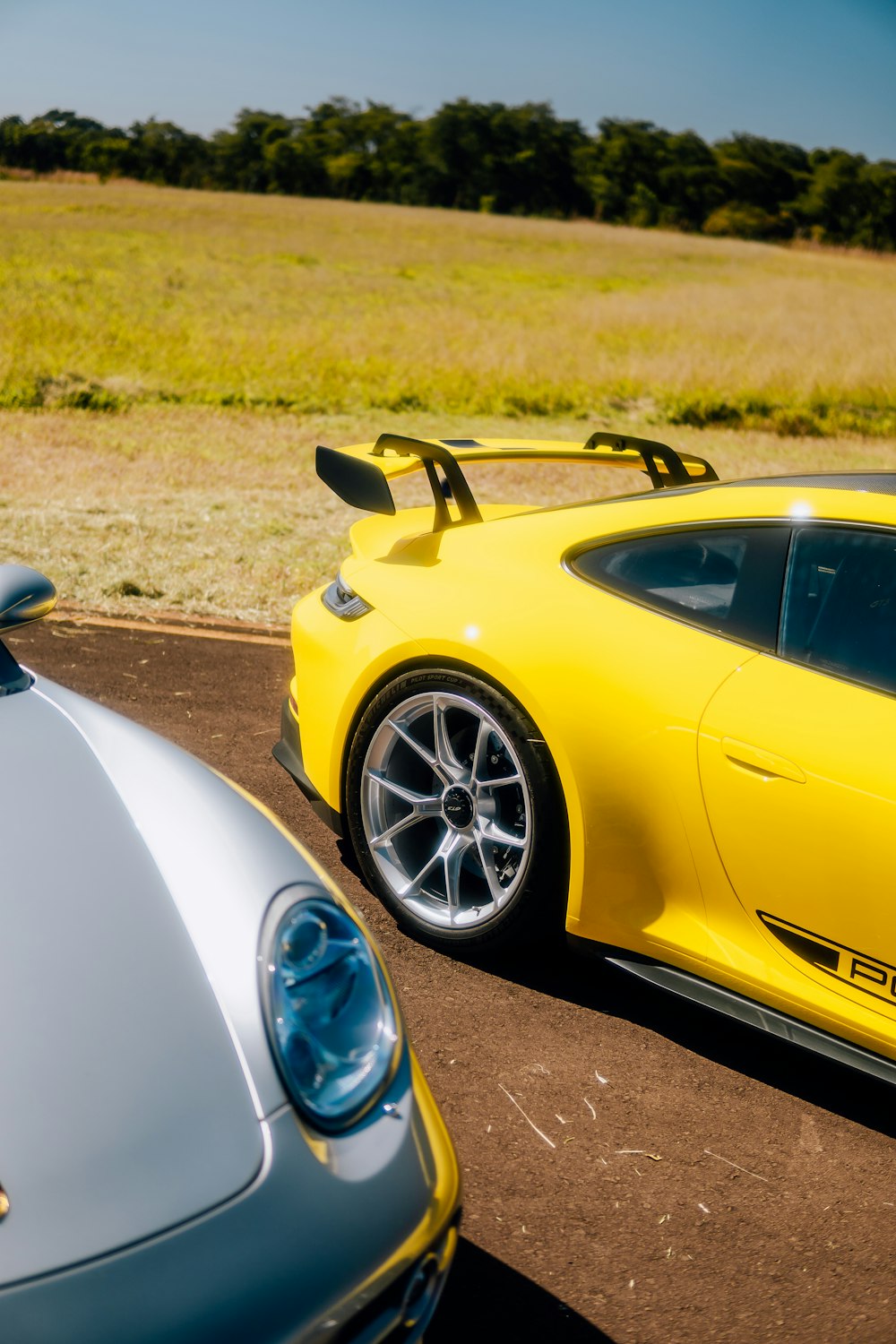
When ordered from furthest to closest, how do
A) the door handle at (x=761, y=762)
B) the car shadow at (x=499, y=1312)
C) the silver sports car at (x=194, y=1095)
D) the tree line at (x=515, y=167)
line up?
the tree line at (x=515, y=167) < the door handle at (x=761, y=762) < the car shadow at (x=499, y=1312) < the silver sports car at (x=194, y=1095)

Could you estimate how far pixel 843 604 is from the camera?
8.53 feet

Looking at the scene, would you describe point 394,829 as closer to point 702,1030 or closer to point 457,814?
point 457,814

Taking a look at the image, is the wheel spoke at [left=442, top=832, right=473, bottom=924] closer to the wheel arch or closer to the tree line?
the wheel arch

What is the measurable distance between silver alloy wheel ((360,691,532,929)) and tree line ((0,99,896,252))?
37305 mm

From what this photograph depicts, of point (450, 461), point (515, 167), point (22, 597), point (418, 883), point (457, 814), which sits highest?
point (515, 167)

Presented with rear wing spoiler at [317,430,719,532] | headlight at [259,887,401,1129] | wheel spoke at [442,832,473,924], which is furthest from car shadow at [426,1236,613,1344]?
rear wing spoiler at [317,430,719,532]

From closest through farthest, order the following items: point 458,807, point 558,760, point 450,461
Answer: point 558,760 < point 458,807 < point 450,461

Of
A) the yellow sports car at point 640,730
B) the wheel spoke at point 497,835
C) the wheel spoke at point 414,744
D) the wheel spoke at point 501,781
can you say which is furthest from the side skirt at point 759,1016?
the wheel spoke at point 414,744

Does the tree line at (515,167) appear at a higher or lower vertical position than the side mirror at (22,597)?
higher

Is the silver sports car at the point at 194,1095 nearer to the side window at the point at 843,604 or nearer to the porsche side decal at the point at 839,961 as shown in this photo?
the porsche side decal at the point at 839,961

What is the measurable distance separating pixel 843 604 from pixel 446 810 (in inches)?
45.8

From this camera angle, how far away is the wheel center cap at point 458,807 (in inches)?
123

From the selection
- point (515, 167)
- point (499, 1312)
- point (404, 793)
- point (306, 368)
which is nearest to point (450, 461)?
point (404, 793)

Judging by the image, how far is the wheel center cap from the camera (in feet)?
10.3
